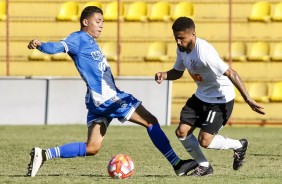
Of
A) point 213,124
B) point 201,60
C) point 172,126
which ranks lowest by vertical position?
point 172,126

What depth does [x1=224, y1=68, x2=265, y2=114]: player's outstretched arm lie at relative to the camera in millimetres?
10156

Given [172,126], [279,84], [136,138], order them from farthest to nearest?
1. [279,84]
2. [172,126]
3. [136,138]

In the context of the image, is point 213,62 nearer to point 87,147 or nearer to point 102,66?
point 102,66

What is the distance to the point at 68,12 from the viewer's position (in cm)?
2281

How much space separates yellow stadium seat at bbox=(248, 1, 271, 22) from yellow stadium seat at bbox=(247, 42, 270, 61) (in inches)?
23.2

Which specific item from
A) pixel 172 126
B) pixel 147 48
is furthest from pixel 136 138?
pixel 147 48

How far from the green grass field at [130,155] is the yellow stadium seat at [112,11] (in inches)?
134

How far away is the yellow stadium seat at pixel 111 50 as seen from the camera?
22547mm

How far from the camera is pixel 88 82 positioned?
10.6 metres

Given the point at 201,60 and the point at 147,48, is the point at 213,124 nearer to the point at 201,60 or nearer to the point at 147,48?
the point at 201,60

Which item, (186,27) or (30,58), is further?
(30,58)

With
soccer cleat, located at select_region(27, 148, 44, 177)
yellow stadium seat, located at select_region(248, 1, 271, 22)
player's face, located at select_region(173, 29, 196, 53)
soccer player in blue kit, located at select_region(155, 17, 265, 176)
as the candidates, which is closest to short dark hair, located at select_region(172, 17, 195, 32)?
player's face, located at select_region(173, 29, 196, 53)

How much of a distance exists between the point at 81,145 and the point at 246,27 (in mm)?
12742

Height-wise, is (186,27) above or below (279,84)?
above
